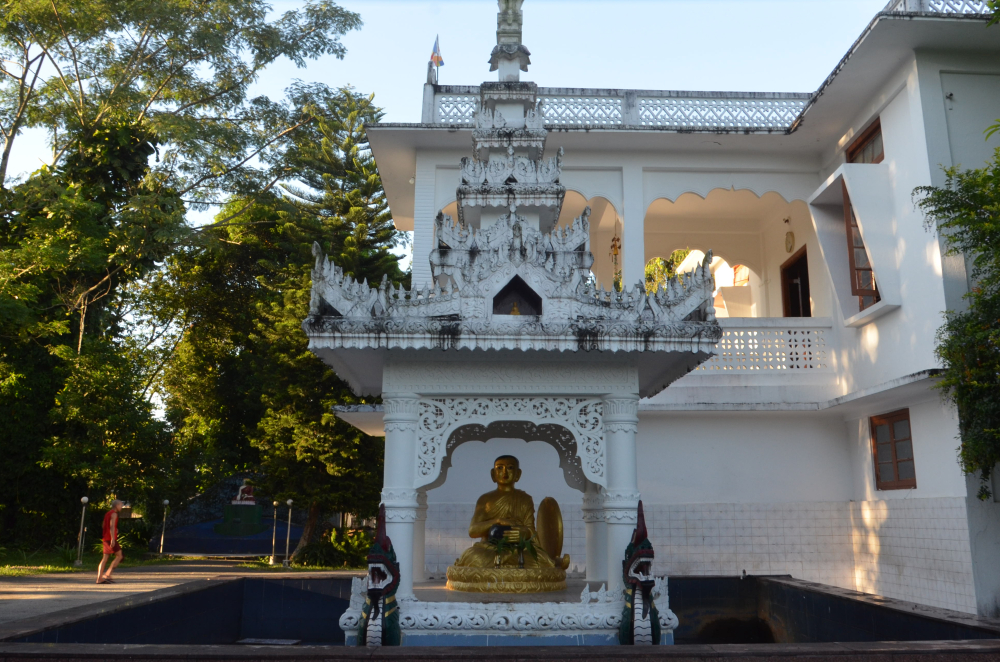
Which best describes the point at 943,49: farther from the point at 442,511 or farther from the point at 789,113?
the point at 442,511

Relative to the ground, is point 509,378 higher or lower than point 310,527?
higher

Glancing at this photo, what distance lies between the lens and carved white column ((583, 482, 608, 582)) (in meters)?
7.53

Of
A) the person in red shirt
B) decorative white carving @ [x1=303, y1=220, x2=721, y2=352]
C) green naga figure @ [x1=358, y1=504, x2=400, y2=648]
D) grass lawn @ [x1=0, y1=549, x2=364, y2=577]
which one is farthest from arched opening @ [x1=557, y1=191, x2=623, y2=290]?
green naga figure @ [x1=358, y1=504, x2=400, y2=648]

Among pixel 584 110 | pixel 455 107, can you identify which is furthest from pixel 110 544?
pixel 584 110

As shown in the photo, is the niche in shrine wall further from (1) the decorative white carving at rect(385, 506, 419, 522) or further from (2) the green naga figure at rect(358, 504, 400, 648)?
(2) the green naga figure at rect(358, 504, 400, 648)

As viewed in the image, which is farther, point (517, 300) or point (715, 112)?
point (715, 112)

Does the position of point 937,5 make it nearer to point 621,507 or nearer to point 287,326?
point 621,507

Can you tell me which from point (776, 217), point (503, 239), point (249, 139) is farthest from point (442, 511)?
point (249, 139)

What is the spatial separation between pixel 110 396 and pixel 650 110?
40.1 feet

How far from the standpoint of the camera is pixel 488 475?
11.2m

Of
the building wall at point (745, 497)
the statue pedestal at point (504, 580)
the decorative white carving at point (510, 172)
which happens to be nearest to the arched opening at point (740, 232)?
the building wall at point (745, 497)

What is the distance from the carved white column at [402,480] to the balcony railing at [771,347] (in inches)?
270

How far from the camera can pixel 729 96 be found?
12328 mm

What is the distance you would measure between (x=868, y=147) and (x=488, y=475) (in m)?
7.41
